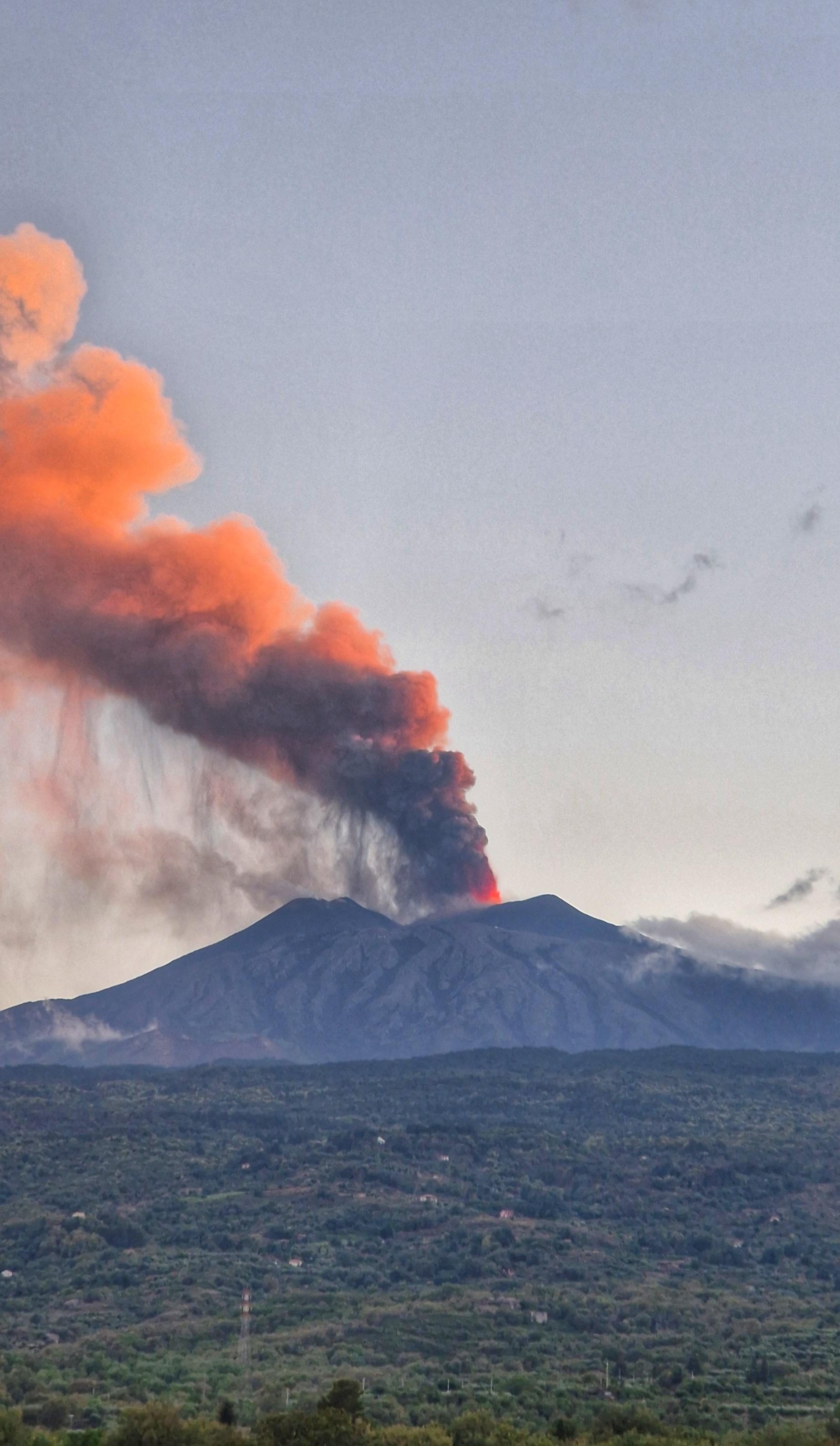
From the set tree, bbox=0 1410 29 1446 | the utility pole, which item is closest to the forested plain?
the utility pole

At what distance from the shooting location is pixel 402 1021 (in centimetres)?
17538

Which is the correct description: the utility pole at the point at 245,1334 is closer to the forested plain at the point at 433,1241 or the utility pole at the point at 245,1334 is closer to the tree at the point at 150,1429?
the forested plain at the point at 433,1241

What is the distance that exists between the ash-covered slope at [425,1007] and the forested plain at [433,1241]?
125 ft

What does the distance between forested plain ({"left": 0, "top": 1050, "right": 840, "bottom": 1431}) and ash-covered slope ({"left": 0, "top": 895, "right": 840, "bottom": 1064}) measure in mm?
38124

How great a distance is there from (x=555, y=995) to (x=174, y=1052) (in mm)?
44131

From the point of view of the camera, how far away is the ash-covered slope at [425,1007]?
172125 millimetres

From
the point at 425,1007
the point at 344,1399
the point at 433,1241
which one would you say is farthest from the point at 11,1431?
the point at 425,1007

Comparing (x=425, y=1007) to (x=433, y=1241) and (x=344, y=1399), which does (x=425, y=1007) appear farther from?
(x=344, y=1399)

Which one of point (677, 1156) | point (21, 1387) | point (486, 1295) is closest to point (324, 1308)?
point (486, 1295)

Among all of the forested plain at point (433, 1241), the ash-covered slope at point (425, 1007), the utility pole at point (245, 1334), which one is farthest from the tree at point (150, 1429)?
the ash-covered slope at point (425, 1007)

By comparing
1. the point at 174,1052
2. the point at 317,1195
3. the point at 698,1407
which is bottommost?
the point at 698,1407

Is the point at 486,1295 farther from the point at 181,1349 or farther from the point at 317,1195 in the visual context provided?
the point at 317,1195

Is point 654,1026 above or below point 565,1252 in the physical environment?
above

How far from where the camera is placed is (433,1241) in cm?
7600
